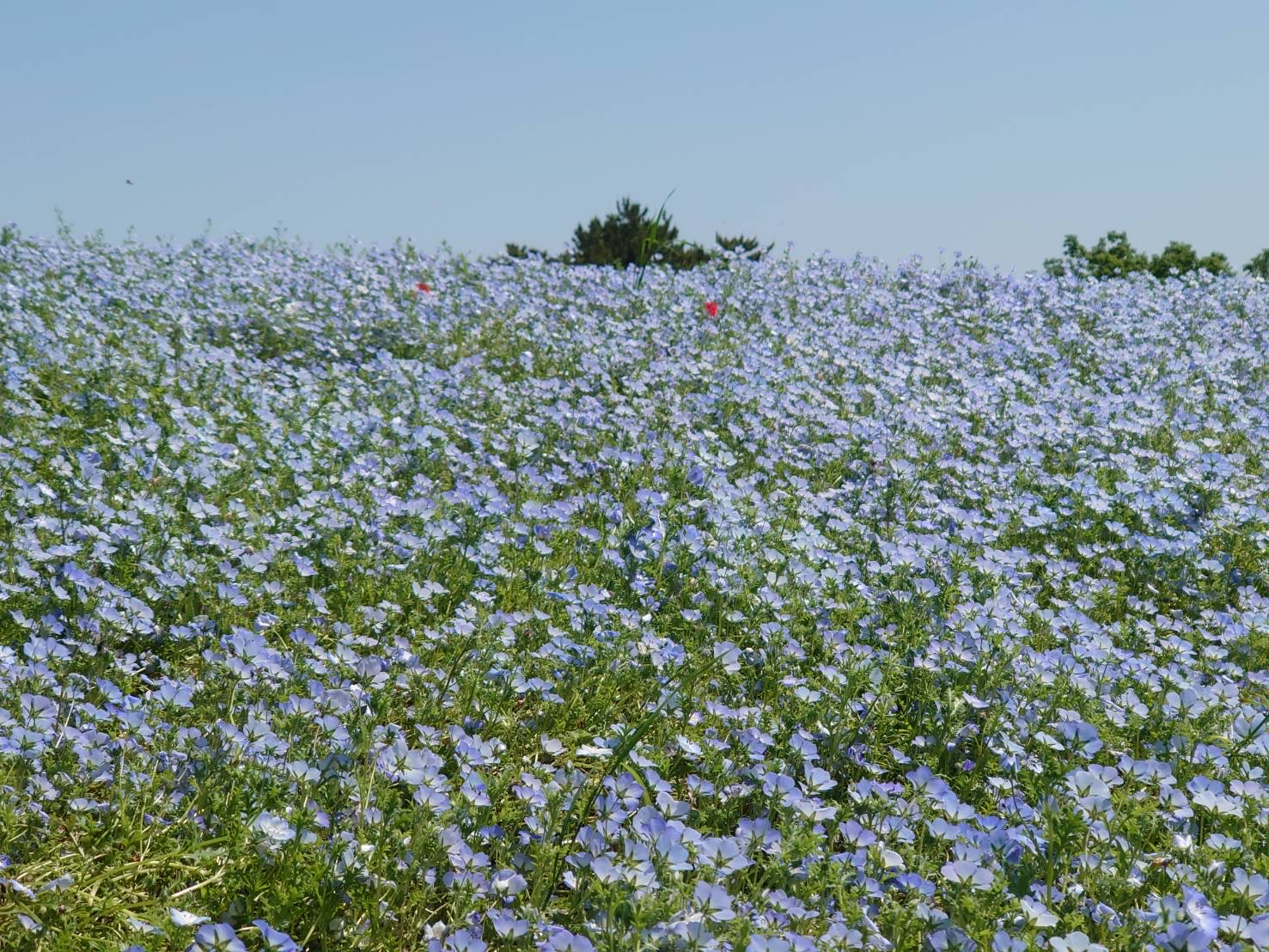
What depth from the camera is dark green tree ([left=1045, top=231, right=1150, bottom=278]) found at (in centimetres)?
1470

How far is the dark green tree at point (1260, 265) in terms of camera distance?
15.1 meters

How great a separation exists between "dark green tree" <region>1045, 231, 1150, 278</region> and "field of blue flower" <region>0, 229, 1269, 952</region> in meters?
6.99

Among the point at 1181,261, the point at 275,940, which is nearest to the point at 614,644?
the point at 275,940

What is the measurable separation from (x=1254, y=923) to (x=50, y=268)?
9.53 metres

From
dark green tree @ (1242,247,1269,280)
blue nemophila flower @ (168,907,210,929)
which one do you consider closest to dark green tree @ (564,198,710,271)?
dark green tree @ (1242,247,1269,280)

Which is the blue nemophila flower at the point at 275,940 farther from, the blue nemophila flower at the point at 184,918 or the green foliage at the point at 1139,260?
the green foliage at the point at 1139,260

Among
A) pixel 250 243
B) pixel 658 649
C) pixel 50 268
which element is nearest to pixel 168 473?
pixel 658 649

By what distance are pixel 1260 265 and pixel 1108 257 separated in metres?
1.96

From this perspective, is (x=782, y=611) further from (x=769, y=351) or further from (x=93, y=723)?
(x=769, y=351)

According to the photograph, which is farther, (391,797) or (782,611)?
(782,611)

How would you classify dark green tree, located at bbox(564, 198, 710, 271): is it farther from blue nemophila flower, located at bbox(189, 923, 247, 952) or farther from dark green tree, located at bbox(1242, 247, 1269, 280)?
blue nemophila flower, located at bbox(189, 923, 247, 952)

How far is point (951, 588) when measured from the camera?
15.0 feet

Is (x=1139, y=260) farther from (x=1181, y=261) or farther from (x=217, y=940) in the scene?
(x=217, y=940)

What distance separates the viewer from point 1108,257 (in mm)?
16078
